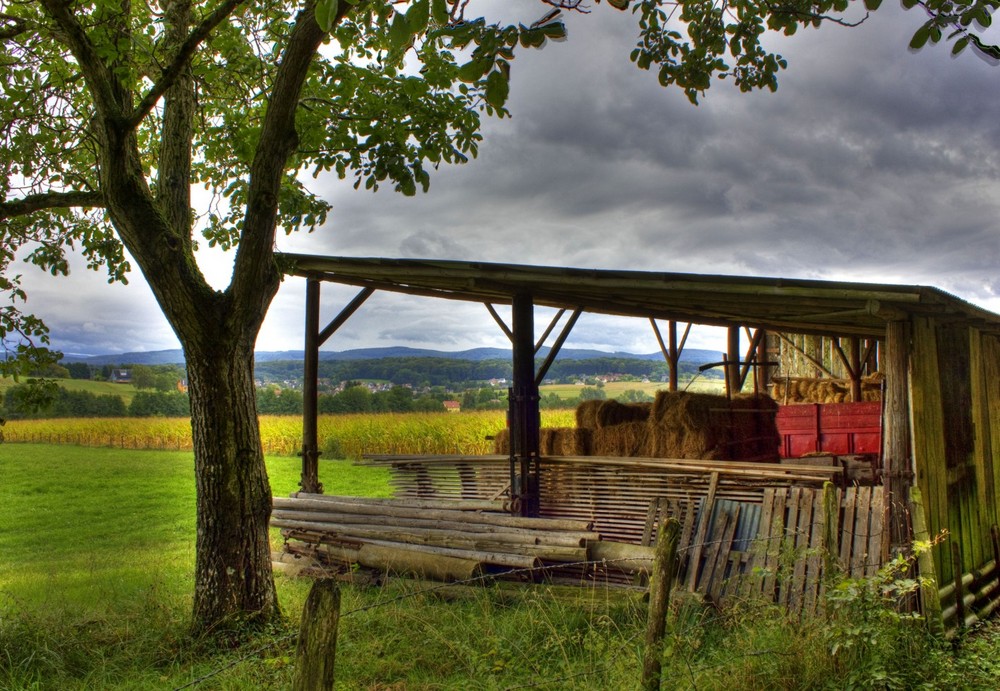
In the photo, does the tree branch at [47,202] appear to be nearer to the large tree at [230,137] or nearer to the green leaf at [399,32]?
the large tree at [230,137]

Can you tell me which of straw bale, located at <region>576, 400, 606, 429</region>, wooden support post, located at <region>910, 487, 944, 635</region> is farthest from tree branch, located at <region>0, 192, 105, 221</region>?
wooden support post, located at <region>910, 487, 944, 635</region>

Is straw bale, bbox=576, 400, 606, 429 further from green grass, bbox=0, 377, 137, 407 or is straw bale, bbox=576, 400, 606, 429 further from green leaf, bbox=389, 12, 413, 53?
green grass, bbox=0, 377, 137, 407

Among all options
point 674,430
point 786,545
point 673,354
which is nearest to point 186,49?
point 786,545

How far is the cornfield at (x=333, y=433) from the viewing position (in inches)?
933

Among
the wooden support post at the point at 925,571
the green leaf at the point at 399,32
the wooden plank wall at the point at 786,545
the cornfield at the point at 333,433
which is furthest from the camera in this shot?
the cornfield at the point at 333,433

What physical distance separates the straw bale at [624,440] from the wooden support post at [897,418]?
13.1 ft

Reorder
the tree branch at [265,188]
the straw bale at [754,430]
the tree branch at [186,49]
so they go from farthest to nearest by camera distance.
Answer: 1. the straw bale at [754,430]
2. the tree branch at [265,188]
3. the tree branch at [186,49]

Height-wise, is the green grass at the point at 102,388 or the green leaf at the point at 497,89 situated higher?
the green leaf at the point at 497,89

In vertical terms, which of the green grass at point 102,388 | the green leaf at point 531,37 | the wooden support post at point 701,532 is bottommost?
the wooden support post at point 701,532

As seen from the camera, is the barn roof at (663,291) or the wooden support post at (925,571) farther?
the barn roof at (663,291)

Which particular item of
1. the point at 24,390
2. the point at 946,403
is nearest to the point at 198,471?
the point at 24,390

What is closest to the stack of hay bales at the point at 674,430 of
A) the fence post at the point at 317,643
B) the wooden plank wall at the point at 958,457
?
the wooden plank wall at the point at 958,457

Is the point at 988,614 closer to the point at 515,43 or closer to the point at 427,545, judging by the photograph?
the point at 427,545

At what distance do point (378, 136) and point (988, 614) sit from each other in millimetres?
8368
